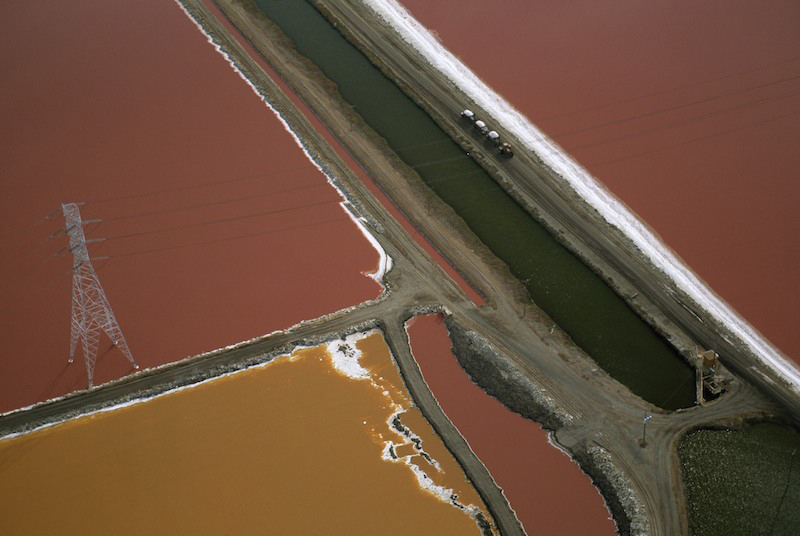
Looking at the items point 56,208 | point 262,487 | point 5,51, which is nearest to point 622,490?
point 262,487

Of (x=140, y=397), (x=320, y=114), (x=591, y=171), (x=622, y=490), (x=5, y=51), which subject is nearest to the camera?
(x=622, y=490)

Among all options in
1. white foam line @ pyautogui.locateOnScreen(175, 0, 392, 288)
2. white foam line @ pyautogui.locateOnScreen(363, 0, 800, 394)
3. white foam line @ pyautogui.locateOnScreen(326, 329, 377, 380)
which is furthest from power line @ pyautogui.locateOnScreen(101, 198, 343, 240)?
white foam line @ pyautogui.locateOnScreen(363, 0, 800, 394)

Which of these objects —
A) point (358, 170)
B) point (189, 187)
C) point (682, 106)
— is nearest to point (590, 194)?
point (682, 106)

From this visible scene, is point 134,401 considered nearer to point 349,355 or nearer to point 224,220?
point 349,355

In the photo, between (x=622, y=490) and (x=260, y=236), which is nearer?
(x=622, y=490)

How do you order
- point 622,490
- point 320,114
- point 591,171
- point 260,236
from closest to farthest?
point 622,490, point 260,236, point 591,171, point 320,114

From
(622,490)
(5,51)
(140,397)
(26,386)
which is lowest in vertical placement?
(622,490)

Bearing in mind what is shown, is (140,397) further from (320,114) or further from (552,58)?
(552,58)
